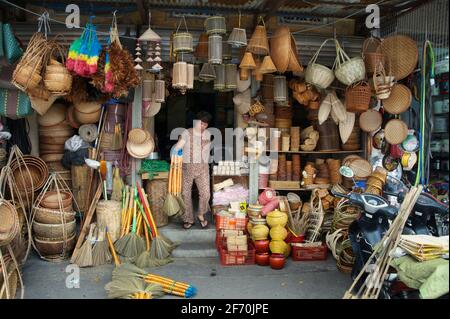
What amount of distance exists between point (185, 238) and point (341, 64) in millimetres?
3579

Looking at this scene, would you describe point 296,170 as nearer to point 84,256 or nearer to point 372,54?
point 372,54

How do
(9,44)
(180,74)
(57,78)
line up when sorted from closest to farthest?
(57,78) < (9,44) < (180,74)

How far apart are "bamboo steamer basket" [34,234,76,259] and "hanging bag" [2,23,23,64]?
2.51 metres

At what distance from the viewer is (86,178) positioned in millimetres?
7180

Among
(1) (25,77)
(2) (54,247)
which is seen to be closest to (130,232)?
(2) (54,247)

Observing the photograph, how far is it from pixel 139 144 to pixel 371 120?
12.5 ft

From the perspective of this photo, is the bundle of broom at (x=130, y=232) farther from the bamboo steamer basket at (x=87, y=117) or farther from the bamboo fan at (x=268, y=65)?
the bamboo fan at (x=268, y=65)

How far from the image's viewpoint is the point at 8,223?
5238 millimetres

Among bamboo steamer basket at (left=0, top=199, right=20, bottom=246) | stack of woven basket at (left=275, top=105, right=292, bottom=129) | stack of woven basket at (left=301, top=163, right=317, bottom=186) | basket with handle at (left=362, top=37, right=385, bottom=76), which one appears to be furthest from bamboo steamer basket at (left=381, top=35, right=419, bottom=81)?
bamboo steamer basket at (left=0, top=199, right=20, bottom=246)

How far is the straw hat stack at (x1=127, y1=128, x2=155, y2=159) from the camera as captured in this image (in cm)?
666

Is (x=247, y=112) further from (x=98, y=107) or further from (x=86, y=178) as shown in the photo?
(x=86, y=178)

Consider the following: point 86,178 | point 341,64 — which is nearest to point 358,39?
point 341,64

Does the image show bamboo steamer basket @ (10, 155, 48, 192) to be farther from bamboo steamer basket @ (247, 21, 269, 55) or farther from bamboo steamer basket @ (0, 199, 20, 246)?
bamboo steamer basket @ (247, 21, 269, 55)

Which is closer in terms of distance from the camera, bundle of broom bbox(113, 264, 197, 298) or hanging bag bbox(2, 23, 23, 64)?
bundle of broom bbox(113, 264, 197, 298)
